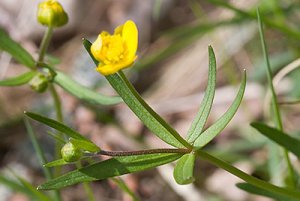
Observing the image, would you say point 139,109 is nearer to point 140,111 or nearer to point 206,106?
point 140,111

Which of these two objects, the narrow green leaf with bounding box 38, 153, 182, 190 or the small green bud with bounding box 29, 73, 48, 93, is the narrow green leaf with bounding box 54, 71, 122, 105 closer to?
the small green bud with bounding box 29, 73, 48, 93

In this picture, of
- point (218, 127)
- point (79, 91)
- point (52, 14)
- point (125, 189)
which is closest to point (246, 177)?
point (218, 127)

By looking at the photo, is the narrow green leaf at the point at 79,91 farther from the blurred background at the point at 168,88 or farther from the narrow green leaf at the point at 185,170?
the blurred background at the point at 168,88

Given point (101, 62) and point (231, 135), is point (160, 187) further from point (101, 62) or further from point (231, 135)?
point (101, 62)

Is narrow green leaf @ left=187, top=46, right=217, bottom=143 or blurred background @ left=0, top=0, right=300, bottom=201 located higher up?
blurred background @ left=0, top=0, right=300, bottom=201

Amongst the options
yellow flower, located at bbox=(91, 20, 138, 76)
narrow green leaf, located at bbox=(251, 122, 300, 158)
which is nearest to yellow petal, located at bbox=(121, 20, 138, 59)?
yellow flower, located at bbox=(91, 20, 138, 76)

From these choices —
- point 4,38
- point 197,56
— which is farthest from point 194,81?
point 4,38

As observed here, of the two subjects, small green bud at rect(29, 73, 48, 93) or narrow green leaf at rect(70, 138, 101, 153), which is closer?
narrow green leaf at rect(70, 138, 101, 153)
